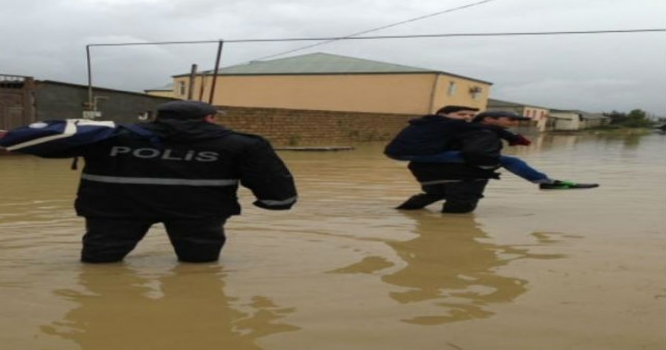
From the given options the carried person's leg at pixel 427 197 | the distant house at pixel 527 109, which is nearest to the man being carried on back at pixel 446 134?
the carried person's leg at pixel 427 197

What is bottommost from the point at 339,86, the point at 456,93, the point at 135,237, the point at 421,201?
the point at 421,201

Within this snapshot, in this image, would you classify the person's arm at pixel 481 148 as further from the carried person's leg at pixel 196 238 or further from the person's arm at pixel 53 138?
the person's arm at pixel 53 138

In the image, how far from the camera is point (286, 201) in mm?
3910

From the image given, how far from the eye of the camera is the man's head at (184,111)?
381 cm

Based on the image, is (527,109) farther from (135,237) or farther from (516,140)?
(135,237)

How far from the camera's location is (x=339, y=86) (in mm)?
42031

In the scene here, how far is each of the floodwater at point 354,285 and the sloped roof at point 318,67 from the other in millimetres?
36292

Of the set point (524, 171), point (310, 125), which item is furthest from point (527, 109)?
point (524, 171)

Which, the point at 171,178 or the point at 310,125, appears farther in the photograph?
the point at 310,125

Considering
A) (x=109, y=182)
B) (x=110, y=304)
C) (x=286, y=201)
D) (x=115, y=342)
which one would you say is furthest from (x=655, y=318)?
(x=109, y=182)

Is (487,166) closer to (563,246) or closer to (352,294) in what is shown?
(563,246)

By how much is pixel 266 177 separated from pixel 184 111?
653 millimetres

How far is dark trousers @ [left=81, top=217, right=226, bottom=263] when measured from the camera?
3811 millimetres

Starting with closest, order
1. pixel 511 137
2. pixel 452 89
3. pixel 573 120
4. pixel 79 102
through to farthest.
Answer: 1. pixel 511 137
2. pixel 79 102
3. pixel 452 89
4. pixel 573 120
